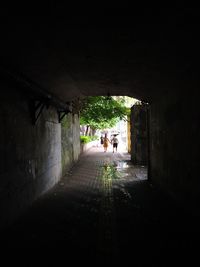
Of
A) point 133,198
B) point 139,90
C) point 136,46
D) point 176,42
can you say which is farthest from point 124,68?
point 133,198

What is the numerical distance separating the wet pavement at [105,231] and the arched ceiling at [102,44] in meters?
3.60

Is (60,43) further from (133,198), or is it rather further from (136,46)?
(133,198)

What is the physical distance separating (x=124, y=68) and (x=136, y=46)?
195 cm

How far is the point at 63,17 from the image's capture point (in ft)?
14.8

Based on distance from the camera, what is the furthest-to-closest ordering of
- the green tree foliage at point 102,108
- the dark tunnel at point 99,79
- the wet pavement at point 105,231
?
the green tree foliage at point 102,108, the wet pavement at point 105,231, the dark tunnel at point 99,79

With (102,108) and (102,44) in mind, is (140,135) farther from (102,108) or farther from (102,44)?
(102,44)

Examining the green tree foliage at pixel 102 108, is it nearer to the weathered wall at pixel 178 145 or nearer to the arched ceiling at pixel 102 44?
the weathered wall at pixel 178 145

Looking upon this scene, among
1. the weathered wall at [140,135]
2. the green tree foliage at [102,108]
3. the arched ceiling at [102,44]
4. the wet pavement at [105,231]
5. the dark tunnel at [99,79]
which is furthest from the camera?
the green tree foliage at [102,108]

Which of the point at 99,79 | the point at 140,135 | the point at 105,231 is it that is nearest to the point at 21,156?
the point at 105,231

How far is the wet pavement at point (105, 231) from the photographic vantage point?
16.4ft

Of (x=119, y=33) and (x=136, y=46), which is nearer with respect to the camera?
(x=119, y=33)

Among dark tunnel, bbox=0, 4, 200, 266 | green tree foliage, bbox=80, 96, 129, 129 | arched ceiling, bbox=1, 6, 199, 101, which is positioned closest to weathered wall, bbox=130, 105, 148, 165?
green tree foliage, bbox=80, 96, 129, 129

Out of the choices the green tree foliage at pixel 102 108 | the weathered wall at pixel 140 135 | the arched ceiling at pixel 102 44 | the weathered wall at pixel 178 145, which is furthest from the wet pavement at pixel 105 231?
the green tree foliage at pixel 102 108

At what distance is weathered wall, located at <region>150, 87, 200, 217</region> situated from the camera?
7.05 meters
